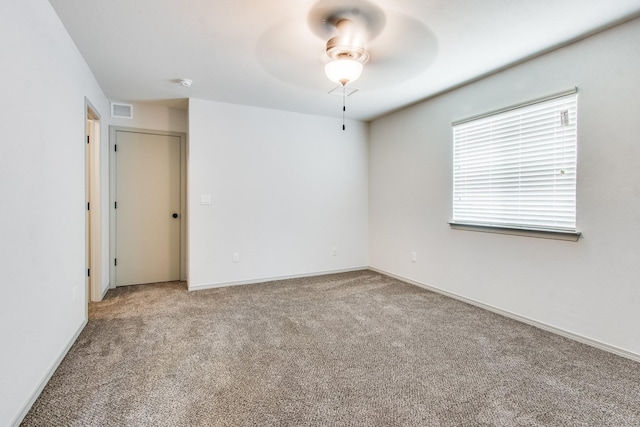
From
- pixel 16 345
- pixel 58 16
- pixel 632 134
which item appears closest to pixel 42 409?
pixel 16 345

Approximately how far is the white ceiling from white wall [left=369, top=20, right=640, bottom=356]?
23 cm

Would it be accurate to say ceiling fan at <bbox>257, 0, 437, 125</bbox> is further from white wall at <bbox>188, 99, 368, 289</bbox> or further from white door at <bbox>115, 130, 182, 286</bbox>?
white door at <bbox>115, 130, 182, 286</bbox>

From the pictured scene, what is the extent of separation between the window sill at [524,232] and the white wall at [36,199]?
12.8ft

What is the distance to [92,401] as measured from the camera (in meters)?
1.86

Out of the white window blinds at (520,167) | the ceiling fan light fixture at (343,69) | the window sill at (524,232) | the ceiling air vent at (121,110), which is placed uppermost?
the ceiling air vent at (121,110)

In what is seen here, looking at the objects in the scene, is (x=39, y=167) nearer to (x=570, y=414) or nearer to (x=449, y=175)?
(x=570, y=414)

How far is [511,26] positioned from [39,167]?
3.49 metres

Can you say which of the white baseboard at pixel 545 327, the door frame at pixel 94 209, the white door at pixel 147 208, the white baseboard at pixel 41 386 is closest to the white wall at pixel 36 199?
the white baseboard at pixel 41 386

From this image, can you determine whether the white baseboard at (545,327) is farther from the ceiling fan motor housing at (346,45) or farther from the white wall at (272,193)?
the ceiling fan motor housing at (346,45)

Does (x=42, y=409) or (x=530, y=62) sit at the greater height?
(x=530, y=62)

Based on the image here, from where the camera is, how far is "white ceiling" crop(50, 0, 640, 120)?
7.14 ft

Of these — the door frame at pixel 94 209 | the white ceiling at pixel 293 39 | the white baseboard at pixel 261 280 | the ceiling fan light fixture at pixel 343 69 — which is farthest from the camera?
the white baseboard at pixel 261 280

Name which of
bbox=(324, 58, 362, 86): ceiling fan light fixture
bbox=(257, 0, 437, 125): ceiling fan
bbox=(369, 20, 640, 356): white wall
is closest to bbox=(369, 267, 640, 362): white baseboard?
bbox=(369, 20, 640, 356): white wall

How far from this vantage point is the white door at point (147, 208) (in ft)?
14.4
